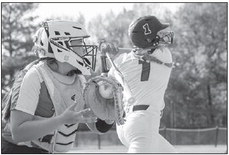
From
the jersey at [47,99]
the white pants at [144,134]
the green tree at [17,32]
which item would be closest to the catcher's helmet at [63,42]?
the jersey at [47,99]

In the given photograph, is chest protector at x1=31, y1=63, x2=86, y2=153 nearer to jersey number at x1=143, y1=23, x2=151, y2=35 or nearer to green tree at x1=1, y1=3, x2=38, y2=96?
jersey number at x1=143, y1=23, x2=151, y2=35

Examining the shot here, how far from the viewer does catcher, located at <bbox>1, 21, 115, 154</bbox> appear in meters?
3.60

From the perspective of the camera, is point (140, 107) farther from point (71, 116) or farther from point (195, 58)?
point (195, 58)

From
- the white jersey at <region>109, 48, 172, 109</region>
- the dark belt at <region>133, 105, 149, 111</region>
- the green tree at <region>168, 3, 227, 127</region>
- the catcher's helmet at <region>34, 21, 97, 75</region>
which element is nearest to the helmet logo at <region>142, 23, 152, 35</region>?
the white jersey at <region>109, 48, 172, 109</region>

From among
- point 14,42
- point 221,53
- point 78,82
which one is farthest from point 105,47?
point 221,53

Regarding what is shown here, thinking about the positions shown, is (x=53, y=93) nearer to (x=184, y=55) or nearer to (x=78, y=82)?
(x=78, y=82)

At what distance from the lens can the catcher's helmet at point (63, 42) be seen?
13.0ft

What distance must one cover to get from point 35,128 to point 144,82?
2.98m

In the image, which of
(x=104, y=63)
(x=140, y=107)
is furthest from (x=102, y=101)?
(x=140, y=107)

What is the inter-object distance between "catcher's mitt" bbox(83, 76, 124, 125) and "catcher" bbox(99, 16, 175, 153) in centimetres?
188

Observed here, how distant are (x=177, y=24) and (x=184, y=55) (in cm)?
230

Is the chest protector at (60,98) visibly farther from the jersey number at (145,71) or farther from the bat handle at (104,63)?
the jersey number at (145,71)

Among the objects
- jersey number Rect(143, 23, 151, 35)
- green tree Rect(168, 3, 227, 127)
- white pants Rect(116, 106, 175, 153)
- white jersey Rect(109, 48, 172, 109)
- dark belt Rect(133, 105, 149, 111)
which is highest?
jersey number Rect(143, 23, 151, 35)

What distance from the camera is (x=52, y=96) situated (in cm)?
383
